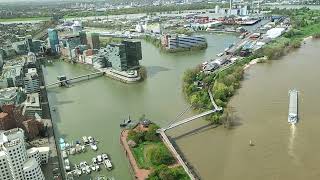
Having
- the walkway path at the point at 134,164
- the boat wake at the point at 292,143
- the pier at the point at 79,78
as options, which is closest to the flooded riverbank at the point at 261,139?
the boat wake at the point at 292,143

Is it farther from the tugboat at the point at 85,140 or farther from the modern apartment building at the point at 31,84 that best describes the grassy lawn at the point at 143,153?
the modern apartment building at the point at 31,84

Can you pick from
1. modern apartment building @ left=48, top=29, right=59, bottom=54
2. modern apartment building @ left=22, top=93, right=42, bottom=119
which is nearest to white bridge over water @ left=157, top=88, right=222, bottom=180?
modern apartment building @ left=22, top=93, right=42, bottom=119

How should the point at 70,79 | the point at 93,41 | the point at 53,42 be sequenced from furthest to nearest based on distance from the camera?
the point at 53,42, the point at 93,41, the point at 70,79

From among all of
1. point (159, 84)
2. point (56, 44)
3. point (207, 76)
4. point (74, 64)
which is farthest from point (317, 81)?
point (56, 44)

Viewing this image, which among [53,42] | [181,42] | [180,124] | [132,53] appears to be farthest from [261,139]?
[53,42]

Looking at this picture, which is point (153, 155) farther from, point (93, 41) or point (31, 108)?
point (93, 41)

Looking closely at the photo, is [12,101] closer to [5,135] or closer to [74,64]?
[5,135]
